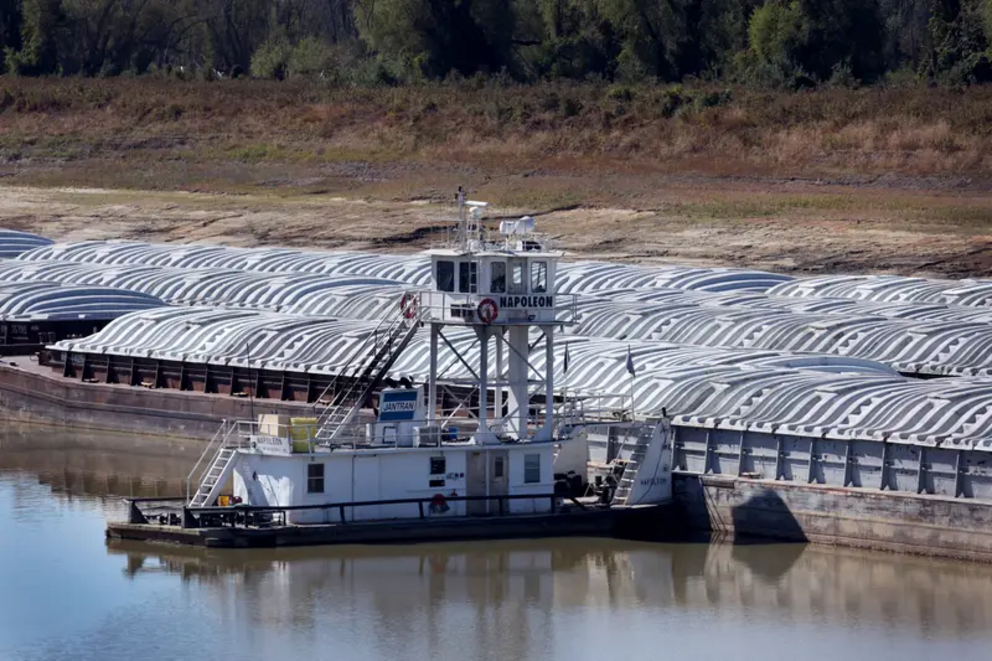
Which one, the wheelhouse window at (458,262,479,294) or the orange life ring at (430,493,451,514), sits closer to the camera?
the wheelhouse window at (458,262,479,294)

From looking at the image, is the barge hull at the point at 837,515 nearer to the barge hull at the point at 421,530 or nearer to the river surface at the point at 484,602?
the river surface at the point at 484,602

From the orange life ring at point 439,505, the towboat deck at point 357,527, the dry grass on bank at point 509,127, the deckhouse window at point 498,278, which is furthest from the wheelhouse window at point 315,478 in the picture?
the dry grass on bank at point 509,127

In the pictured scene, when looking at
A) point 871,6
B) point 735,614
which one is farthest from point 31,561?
point 871,6

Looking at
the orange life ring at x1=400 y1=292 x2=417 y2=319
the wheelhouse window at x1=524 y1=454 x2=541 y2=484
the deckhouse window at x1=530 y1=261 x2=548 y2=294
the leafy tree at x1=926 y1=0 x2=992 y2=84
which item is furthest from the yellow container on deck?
the leafy tree at x1=926 y1=0 x2=992 y2=84

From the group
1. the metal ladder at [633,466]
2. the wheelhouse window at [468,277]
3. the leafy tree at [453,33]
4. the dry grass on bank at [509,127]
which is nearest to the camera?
the wheelhouse window at [468,277]

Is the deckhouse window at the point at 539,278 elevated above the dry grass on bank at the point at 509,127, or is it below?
below

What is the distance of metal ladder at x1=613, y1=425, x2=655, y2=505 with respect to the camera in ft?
132

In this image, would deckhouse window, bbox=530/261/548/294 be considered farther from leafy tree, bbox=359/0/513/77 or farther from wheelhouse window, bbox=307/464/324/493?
leafy tree, bbox=359/0/513/77

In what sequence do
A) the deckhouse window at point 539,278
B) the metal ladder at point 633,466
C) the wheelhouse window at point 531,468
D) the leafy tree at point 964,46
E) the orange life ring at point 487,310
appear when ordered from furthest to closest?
the leafy tree at point 964,46, the metal ladder at point 633,466, the wheelhouse window at point 531,468, the deckhouse window at point 539,278, the orange life ring at point 487,310

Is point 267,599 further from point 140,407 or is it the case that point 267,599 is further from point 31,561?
point 140,407

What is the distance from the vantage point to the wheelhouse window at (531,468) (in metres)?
39.6

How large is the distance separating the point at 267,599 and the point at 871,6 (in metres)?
72.3

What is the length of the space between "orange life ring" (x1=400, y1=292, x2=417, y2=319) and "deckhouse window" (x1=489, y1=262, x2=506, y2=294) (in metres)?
1.54

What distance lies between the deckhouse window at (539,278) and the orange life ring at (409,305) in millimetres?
2188
